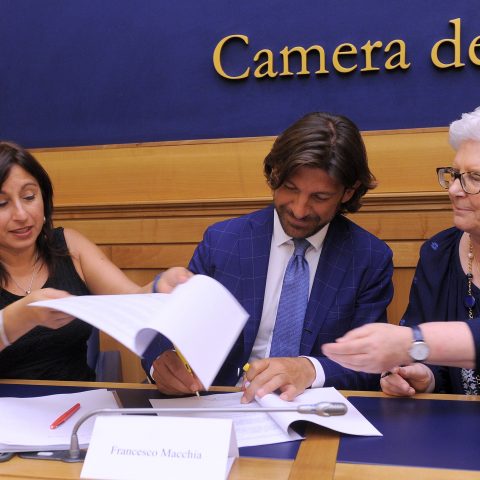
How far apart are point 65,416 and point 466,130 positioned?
123 centimetres

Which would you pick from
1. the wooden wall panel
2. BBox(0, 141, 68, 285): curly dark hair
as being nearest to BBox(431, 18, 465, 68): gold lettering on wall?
the wooden wall panel

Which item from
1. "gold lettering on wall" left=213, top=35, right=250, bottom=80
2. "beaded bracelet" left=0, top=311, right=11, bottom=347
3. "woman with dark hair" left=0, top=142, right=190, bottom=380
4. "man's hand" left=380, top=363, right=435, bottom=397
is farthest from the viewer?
"gold lettering on wall" left=213, top=35, right=250, bottom=80

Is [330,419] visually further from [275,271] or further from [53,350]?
[53,350]

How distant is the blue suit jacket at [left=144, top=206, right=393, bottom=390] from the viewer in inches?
67.3

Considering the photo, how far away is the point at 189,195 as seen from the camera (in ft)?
8.55

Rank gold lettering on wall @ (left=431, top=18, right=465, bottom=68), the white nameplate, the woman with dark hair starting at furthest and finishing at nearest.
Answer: gold lettering on wall @ (left=431, top=18, right=465, bottom=68), the woman with dark hair, the white nameplate

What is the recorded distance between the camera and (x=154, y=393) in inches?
54.1

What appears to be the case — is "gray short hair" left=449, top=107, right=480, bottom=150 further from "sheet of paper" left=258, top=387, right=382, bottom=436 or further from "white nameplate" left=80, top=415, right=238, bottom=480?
"white nameplate" left=80, top=415, right=238, bottom=480

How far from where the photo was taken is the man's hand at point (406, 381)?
1.31 meters

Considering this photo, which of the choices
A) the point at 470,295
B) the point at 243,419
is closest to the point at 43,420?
the point at 243,419

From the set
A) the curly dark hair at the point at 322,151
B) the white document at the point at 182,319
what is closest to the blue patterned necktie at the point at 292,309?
the curly dark hair at the point at 322,151

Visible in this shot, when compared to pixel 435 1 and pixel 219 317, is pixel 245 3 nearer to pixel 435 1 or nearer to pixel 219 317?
pixel 435 1

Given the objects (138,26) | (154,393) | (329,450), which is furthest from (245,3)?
(329,450)

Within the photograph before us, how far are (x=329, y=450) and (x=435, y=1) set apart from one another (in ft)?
6.37
